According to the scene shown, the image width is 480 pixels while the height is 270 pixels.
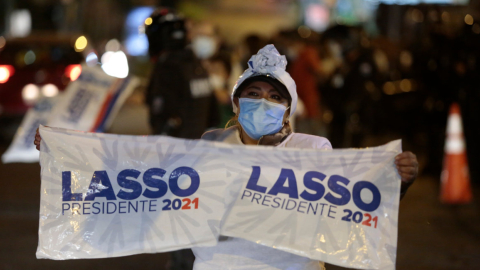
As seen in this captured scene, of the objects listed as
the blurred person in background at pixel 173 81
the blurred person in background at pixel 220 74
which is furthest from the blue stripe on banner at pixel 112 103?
the blurred person in background at pixel 220 74

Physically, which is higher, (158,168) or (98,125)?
(98,125)

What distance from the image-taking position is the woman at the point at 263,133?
2.79 m

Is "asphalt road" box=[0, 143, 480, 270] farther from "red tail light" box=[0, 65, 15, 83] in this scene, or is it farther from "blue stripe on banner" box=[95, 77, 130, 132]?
"red tail light" box=[0, 65, 15, 83]

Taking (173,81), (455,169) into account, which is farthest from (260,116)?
(455,169)

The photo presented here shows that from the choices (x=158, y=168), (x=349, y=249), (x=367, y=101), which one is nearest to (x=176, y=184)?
(x=158, y=168)

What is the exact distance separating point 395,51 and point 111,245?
45.3ft

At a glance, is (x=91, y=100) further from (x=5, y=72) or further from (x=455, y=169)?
(x=5, y=72)

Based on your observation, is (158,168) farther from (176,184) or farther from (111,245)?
(111,245)

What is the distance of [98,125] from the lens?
551cm

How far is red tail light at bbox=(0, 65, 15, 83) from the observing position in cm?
1267

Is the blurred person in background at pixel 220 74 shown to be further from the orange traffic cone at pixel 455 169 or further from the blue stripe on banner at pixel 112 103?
the blue stripe on banner at pixel 112 103

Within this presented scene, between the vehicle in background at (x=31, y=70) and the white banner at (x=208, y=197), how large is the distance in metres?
9.96

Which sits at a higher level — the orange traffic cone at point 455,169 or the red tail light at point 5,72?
the red tail light at point 5,72

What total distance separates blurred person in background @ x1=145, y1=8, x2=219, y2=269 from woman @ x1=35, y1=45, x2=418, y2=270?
7.44 ft
